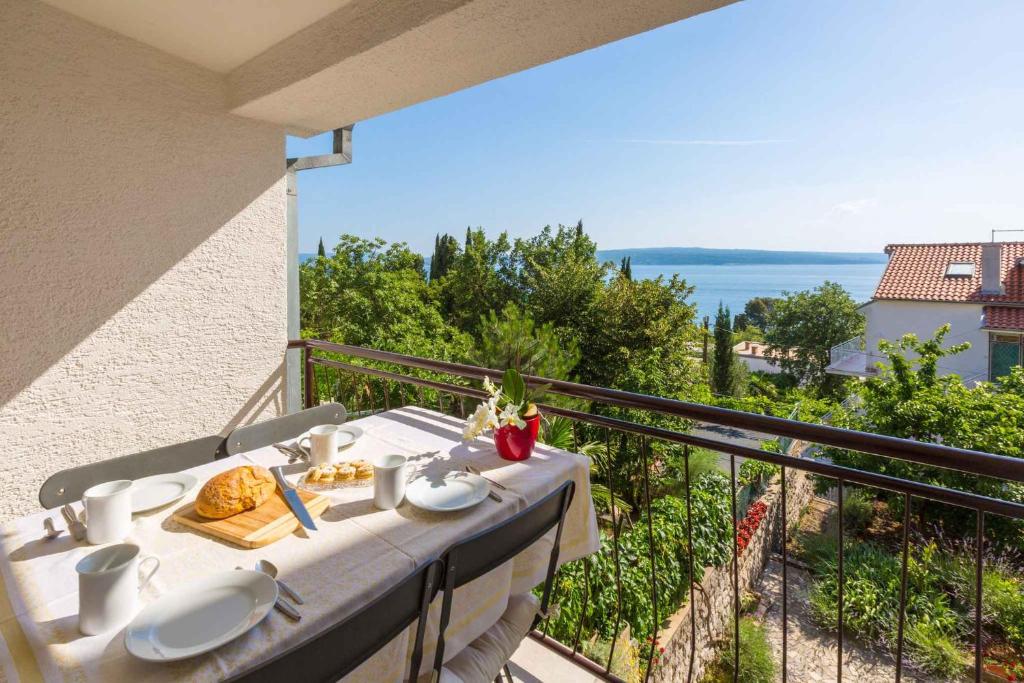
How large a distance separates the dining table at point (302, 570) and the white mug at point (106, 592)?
23 millimetres

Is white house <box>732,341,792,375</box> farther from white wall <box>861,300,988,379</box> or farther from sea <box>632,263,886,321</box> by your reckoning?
sea <box>632,263,886,321</box>

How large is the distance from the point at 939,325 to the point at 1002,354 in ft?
6.78

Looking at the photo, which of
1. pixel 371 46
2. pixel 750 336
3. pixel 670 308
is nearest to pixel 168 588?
pixel 371 46

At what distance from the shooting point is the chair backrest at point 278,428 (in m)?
1.69

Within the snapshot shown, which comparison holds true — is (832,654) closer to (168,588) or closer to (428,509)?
(428,509)

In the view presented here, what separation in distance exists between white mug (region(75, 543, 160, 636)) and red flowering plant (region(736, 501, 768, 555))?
7.92 m

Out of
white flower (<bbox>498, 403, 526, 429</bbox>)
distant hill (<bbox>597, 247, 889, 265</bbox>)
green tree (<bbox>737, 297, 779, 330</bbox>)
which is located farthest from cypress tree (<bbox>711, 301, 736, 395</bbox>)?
distant hill (<bbox>597, 247, 889, 265</bbox>)

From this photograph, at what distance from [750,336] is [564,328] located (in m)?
31.5

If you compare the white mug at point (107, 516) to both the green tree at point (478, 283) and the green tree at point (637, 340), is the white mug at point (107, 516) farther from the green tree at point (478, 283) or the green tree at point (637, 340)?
the green tree at point (478, 283)

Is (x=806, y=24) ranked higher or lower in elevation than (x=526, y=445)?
higher

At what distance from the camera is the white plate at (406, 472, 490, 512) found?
1181mm

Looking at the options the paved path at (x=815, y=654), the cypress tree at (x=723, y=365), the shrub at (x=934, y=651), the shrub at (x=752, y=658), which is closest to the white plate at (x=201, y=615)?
the shrub at (x=752, y=658)

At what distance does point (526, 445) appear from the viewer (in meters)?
1.52

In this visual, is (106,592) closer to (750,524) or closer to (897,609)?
(897,609)
